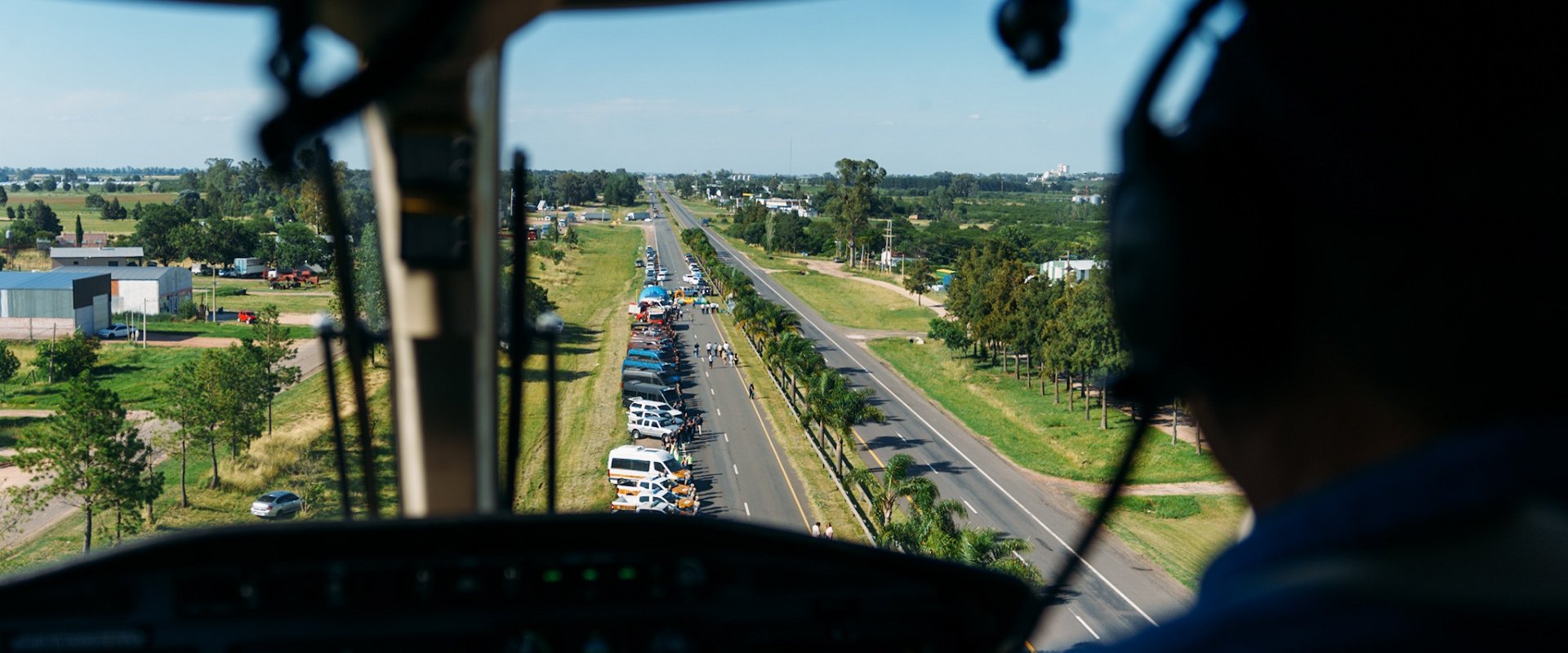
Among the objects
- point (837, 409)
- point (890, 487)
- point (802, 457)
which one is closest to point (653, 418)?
point (802, 457)

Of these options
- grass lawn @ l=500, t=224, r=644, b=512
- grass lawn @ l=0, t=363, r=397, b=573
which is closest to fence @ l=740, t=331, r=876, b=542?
grass lawn @ l=500, t=224, r=644, b=512

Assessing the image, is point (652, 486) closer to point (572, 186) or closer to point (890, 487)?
point (890, 487)

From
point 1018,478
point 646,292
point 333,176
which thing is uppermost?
point 333,176

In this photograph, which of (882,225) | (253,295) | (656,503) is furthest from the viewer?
(882,225)

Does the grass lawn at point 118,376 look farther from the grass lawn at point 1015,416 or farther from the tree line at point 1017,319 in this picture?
the tree line at point 1017,319

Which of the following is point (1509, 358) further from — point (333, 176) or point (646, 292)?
point (646, 292)

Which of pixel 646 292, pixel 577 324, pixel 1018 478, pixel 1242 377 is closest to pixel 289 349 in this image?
pixel 577 324
